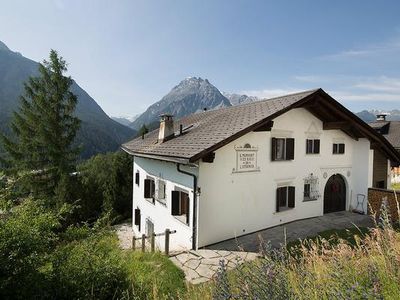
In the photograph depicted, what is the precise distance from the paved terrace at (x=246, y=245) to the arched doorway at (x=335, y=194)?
1.47 feet

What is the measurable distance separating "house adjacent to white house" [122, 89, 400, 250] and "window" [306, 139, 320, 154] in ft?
0.16

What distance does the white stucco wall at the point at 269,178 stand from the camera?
10734 mm

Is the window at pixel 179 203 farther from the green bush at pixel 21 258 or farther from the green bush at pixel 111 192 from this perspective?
the green bush at pixel 111 192

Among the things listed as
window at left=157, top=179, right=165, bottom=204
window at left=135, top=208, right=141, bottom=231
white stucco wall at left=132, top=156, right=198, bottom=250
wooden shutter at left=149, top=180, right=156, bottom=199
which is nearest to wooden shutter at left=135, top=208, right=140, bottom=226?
window at left=135, top=208, right=141, bottom=231

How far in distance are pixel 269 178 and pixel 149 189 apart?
21.2ft

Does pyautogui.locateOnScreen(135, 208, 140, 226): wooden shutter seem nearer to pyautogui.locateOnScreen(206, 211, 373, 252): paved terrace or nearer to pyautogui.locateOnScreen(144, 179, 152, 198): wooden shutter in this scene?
pyautogui.locateOnScreen(144, 179, 152, 198): wooden shutter

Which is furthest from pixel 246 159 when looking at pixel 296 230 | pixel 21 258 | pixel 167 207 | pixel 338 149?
pixel 21 258

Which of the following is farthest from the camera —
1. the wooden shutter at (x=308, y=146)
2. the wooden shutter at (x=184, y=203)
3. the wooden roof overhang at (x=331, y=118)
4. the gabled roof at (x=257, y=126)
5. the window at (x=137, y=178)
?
the window at (x=137, y=178)

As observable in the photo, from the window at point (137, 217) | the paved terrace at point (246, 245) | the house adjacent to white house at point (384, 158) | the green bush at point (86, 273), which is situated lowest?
the window at point (137, 217)

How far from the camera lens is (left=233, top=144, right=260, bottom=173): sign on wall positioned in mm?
11438

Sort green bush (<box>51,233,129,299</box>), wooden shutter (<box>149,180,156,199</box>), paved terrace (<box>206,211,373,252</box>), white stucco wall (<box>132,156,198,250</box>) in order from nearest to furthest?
green bush (<box>51,233,129,299</box>) → paved terrace (<box>206,211,373,252</box>) → white stucco wall (<box>132,156,198,250</box>) → wooden shutter (<box>149,180,156,199</box>)

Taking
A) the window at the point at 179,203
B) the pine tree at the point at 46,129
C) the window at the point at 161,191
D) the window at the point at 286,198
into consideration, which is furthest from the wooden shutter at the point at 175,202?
the pine tree at the point at 46,129

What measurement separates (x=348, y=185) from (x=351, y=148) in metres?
2.00

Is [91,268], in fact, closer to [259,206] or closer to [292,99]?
[259,206]
